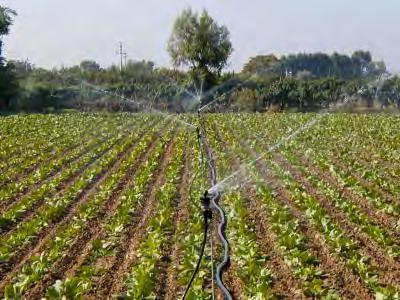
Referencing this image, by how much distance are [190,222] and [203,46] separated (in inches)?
1241

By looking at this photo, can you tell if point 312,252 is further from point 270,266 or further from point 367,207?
point 367,207

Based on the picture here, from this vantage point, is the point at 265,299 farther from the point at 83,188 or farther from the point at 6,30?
the point at 6,30

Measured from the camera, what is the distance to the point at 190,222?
8.66m

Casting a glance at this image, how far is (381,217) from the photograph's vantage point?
9.05m

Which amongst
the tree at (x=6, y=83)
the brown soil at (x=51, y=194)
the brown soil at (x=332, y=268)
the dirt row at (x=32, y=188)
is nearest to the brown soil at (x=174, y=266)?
the brown soil at (x=332, y=268)

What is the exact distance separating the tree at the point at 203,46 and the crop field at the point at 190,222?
74.0 ft

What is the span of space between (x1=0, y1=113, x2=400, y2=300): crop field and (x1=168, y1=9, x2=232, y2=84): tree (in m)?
22.5

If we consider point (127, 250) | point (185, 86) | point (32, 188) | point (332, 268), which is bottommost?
point (32, 188)

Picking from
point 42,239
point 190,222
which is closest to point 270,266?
point 190,222

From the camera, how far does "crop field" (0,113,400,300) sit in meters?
6.12

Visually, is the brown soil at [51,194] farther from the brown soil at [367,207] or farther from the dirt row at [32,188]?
the brown soil at [367,207]

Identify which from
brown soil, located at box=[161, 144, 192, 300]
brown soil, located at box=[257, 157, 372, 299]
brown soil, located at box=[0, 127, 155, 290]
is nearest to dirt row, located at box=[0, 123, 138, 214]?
brown soil, located at box=[0, 127, 155, 290]

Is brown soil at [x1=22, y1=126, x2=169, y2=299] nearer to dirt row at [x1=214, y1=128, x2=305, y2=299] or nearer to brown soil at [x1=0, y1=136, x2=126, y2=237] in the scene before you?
brown soil at [x1=0, y1=136, x2=126, y2=237]

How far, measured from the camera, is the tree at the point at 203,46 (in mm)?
39906
